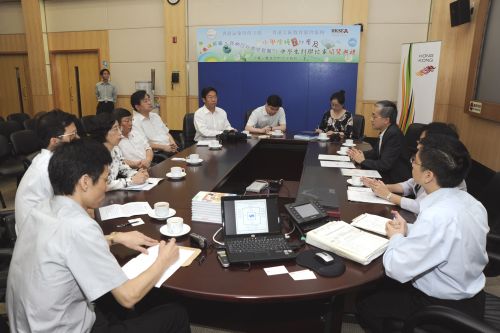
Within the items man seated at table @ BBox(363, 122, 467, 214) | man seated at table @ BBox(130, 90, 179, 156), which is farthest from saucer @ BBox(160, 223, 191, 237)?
man seated at table @ BBox(130, 90, 179, 156)

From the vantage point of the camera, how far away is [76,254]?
1.09 meters

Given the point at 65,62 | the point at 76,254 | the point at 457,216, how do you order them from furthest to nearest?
1. the point at 65,62
2. the point at 457,216
3. the point at 76,254

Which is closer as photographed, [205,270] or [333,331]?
[205,270]

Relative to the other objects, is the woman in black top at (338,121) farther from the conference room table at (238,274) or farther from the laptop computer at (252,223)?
the laptop computer at (252,223)

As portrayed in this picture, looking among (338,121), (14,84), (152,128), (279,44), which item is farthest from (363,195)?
(14,84)

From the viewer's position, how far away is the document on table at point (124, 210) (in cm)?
183

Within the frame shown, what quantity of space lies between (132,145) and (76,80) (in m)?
5.35

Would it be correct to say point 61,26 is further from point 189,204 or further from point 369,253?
point 369,253

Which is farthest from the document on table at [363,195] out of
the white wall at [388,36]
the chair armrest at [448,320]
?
the white wall at [388,36]

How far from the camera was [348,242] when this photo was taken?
1507 millimetres

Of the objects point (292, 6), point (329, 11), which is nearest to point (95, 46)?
point (292, 6)

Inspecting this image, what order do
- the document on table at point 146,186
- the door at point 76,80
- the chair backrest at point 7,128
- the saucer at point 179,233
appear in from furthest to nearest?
the door at point 76,80 → the chair backrest at point 7,128 → the document on table at point 146,186 → the saucer at point 179,233

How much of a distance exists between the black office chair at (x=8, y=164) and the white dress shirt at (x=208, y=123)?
195 centimetres

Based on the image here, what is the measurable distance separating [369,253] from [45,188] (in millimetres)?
1519
